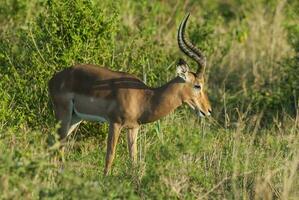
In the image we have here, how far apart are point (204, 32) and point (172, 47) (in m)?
0.88

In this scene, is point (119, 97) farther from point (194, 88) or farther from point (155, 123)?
point (155, 123)

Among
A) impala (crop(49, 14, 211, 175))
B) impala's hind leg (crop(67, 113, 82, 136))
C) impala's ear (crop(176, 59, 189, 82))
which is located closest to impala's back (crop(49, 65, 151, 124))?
impala (crop(49, 14, 211, 175))

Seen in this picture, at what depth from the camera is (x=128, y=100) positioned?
870 cm

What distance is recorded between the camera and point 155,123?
952cm

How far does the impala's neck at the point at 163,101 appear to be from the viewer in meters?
8.78

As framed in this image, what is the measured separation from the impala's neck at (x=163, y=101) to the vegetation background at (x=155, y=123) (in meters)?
0.33

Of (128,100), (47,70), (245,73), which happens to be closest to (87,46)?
(47,70)

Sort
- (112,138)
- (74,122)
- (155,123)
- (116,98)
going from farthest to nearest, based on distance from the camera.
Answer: (155,123)
(74,122)
(116,98)
(112,138)

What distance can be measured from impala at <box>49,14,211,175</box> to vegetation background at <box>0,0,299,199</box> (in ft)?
1.02

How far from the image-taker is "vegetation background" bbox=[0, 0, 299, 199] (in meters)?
6.92

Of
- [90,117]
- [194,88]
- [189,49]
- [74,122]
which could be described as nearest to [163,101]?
[194,88]

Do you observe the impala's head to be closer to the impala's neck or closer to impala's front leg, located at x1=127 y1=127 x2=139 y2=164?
the impala's neck

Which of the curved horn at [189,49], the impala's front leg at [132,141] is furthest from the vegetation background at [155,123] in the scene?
the curved horn at [189,49]

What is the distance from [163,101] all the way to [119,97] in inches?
17.6
